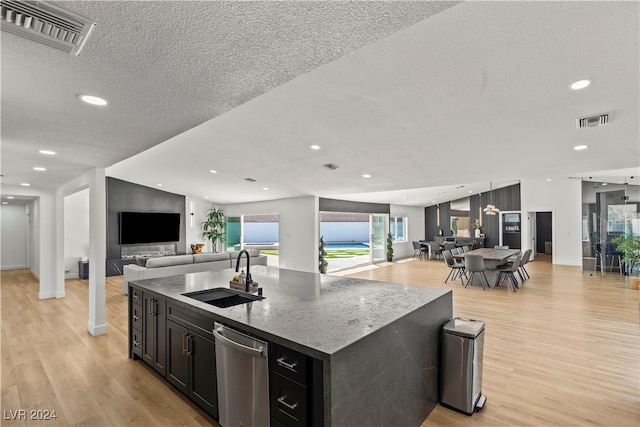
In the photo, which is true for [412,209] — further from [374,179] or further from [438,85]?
[438,85]

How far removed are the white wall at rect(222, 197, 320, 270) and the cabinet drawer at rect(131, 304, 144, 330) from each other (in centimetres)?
579

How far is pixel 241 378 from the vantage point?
1.92 m

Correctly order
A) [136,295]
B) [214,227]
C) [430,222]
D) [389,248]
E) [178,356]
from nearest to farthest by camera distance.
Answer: [178,356] → [136,295] → [214,227] → [389,248] → [430,222]

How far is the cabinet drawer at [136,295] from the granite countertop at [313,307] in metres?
0.10

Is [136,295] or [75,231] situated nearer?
[136,295]

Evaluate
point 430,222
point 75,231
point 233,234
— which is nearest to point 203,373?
point 75,231

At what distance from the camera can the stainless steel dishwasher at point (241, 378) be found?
1.81 metres

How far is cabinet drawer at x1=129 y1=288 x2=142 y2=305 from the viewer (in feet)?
10.5

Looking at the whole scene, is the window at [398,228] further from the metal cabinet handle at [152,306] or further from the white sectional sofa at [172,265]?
the metal cabinet handle at [152,306]

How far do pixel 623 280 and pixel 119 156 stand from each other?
11116 mm

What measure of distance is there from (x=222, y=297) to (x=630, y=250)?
360 inches

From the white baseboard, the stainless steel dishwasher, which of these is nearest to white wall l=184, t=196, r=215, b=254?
the white baseboard

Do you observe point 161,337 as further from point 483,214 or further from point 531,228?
point 483,214

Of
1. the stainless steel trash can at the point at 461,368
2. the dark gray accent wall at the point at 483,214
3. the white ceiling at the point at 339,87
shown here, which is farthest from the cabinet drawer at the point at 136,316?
the dark gray accent wall at the point at 483,214
